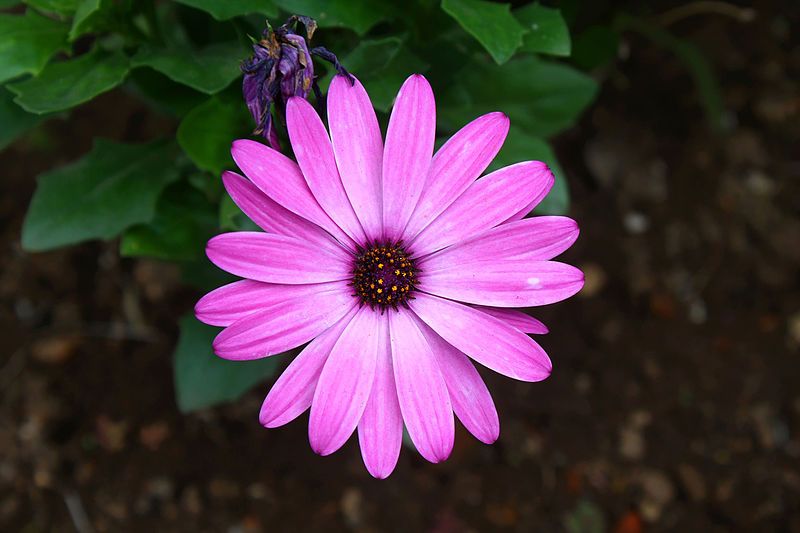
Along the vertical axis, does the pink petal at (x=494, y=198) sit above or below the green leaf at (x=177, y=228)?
above

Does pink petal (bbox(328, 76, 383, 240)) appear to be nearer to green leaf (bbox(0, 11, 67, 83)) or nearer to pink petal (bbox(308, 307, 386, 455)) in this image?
pink petal (bbox(308, 307, 386, 455))

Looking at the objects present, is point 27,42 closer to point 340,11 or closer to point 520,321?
point 340,11

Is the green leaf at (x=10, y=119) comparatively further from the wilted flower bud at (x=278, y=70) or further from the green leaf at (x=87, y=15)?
the wilted flower bud at (x=278, y=70)

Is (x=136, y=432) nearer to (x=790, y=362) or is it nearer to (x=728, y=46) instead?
(x=790, y=362)

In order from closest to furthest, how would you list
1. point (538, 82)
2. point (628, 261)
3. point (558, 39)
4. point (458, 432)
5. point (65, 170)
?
point (558, 39)
point (65, 170)
point (538, 82)
point (458, 432)
point (628, 261)

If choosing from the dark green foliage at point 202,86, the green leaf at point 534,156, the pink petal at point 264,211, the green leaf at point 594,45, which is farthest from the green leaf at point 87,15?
the green leaf at point 594,45

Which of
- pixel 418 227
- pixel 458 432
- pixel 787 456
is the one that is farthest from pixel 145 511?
pixel 787 456
